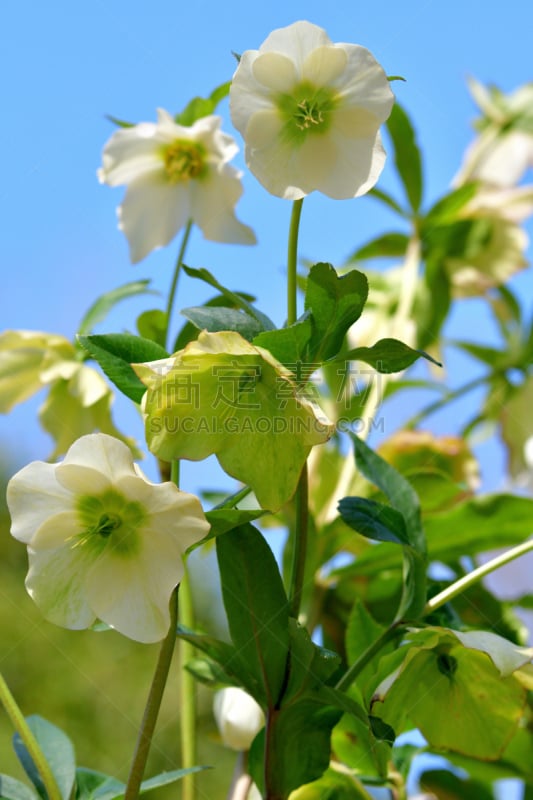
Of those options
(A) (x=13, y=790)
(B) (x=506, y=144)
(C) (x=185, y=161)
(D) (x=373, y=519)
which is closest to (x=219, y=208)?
(C) (x=185, y=161)

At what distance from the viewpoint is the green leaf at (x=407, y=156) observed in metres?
0.90

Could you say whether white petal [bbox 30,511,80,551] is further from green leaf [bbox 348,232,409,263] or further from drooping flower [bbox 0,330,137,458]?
green leaf [bbox 348,232,409,263]

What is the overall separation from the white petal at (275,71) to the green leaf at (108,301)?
184 millimetres

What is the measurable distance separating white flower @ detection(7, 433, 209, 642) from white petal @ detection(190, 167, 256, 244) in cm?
25

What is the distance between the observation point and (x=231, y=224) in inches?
22.5

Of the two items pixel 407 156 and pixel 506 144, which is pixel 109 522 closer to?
pixel 407 156

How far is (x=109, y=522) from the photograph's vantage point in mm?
372

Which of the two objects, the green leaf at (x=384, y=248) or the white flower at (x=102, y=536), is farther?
the green leaf at (x=384, y=248)

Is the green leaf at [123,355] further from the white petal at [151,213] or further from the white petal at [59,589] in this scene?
the white petal at [151,213]

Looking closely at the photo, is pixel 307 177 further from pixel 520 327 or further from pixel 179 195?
pixel 520 327

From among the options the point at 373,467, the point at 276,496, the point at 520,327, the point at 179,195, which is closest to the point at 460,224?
the point at 520,327

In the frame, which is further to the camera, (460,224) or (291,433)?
(460,224)

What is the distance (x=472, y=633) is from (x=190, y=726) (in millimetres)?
194

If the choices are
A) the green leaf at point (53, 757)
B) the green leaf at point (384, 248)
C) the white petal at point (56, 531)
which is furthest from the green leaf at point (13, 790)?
the green leaf at point (384, 248)
